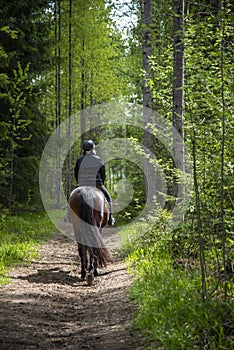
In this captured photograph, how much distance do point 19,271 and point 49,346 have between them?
4551 mm

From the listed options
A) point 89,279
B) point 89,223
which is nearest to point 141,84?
point 89,223

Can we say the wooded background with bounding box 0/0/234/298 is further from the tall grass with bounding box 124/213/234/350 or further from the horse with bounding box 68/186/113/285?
the horse with bounding box 68/186/113/285

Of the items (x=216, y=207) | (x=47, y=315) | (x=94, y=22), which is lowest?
(x=47, y=315)

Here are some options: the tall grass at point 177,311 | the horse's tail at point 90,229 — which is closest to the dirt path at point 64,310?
the tall grass at point 177,311

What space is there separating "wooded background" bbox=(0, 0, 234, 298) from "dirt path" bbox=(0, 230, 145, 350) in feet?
4.08

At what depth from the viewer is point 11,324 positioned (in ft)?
18.5

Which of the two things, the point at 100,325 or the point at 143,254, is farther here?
the point at 143,254

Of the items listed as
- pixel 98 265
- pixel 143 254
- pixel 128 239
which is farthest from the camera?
pixel 128 239

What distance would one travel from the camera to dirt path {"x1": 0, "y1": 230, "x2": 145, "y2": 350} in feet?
16.6

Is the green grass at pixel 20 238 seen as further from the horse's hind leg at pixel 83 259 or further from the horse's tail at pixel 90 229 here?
the horse's tail at pixel 90 229

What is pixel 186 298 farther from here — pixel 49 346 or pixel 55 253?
pixel 55 253

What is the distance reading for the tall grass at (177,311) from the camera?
13.8 ft

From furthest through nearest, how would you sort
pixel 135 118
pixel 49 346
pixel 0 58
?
pixel 135 118 → pixel 0 58 → pixel 49 346

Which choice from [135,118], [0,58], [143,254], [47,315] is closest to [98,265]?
[143,254]
